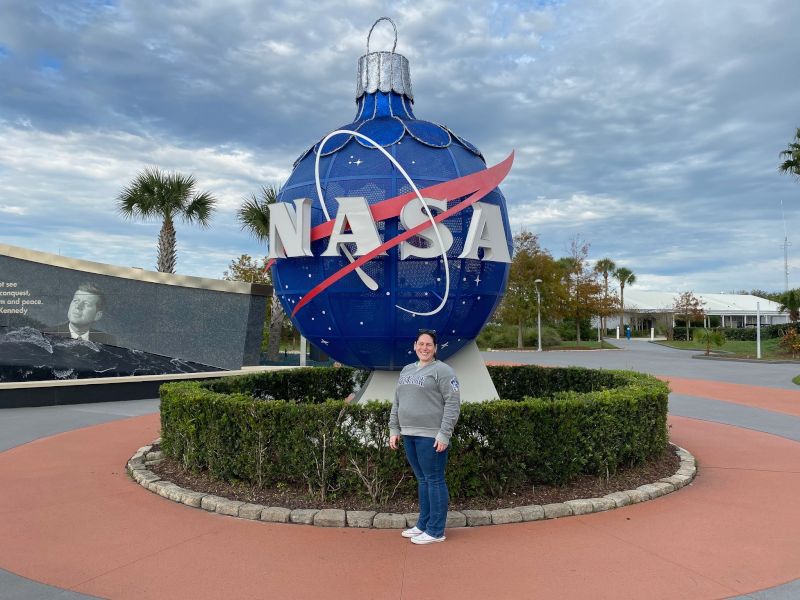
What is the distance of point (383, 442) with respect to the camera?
20.2 ft

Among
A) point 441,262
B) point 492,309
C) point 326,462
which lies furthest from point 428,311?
point 326,462

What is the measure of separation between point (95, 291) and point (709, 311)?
65692 millimetres

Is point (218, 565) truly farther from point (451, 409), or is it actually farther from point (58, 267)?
point (58, 267)

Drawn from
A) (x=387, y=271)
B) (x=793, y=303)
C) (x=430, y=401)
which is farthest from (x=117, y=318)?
(x=793, y=303)

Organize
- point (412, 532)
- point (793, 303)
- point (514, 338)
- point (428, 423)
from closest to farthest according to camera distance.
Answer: point (428, 423)
point (412, 532)
point (793, 303)
point (514, 338)

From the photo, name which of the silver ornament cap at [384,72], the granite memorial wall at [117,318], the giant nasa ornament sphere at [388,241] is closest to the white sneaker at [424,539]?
the giant nasa ornament sphere at [388,241]

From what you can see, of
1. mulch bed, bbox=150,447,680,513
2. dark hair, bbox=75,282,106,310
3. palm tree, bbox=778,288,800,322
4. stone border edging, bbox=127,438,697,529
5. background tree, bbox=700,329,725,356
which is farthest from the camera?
palm tree, bbox=778,288,800,322

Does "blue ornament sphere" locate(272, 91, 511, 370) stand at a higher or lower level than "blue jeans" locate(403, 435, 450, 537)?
higher

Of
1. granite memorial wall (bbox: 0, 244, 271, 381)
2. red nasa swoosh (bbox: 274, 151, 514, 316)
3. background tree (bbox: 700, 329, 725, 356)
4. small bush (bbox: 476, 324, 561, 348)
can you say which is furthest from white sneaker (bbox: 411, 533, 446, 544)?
small bush (bbox: 476, 324, 561, 348)

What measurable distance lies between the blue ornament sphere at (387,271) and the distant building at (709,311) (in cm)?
6232

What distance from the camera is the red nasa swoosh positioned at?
23.0 ft

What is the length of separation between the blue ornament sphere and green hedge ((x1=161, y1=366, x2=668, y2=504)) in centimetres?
134

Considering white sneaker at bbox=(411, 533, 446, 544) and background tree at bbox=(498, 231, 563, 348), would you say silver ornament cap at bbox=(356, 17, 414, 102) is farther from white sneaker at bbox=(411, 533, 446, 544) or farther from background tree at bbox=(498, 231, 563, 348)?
background tree at bbox=(498, 231, 563, 348)

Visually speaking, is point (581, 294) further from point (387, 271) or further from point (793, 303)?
point (387, 271)
